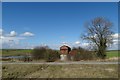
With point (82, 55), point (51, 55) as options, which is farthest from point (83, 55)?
point (51, 55)

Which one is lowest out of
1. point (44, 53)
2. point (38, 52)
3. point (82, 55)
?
point (82, 55)

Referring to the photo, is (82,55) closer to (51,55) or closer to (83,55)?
(83,55)

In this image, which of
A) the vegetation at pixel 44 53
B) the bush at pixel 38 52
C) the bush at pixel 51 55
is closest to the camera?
the bush at pixel 51 55

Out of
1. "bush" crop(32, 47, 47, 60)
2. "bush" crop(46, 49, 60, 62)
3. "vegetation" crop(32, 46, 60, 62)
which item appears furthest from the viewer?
"bush" crop(32, 47, 47, 60)

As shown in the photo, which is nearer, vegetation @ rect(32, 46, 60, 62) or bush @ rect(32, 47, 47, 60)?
vegetation @ rect(32, 46, 60, 62)

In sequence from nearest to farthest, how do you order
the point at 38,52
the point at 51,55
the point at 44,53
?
the point at 51,55
the point at 44,53
the point at 38,52

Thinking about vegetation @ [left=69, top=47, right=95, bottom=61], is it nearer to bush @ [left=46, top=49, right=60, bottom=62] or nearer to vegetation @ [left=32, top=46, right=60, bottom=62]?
bush @ [left=46, top=49, right=60, bottom=62]

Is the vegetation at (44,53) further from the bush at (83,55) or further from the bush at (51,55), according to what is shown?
the bush at (83,55)

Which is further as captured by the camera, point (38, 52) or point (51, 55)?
point (38, 52)

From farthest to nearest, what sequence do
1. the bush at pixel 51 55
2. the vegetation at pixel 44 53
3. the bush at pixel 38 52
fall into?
the bush at pixel 38 52 < the vegetation at pixel 44 53 < the bush at pixel 51 55

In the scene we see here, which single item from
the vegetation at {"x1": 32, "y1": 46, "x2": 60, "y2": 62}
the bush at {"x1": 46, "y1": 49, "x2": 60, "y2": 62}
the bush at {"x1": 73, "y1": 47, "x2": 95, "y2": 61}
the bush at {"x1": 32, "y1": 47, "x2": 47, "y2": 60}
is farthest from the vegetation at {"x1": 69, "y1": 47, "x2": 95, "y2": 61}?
the bush at {"x1": 32, "y1": 47, "x2": 47, "y2": 60}

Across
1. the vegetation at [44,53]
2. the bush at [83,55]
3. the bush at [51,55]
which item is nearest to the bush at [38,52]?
Result: the vegetation at [44,53]

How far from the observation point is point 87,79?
54.8ft

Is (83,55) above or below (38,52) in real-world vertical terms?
below
